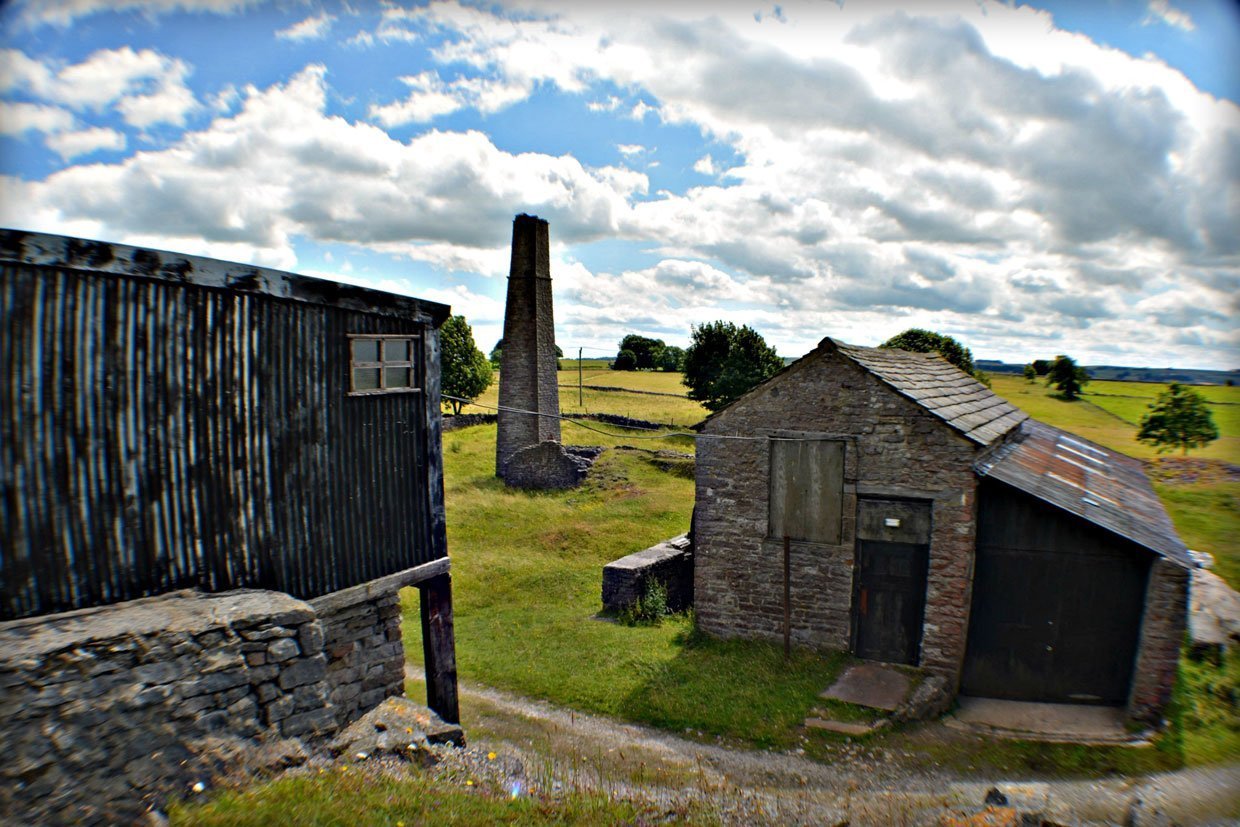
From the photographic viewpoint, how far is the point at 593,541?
68.0 ft

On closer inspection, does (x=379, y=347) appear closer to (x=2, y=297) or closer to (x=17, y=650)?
(x=2, y=297)

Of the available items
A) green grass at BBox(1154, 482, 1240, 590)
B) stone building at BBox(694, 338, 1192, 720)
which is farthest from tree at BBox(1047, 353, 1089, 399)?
stone building at BBox(694, 338, 1192, 720)

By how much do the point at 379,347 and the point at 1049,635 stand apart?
438 inches

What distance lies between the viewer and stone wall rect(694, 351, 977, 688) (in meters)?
10.5

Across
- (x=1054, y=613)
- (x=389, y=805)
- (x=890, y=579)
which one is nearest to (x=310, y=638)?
(x=389, y=805)

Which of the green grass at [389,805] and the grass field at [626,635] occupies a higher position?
the green grass at [389,805]

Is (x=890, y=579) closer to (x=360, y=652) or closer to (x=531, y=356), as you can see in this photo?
(x=360, y=652)

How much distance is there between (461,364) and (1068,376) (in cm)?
5362

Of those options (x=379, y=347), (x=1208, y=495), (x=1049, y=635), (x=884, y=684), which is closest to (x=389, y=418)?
(x=379, y=347)

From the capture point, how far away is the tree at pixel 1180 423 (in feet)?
95.0

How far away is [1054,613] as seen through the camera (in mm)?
10414

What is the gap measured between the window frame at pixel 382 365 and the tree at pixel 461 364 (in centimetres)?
3603

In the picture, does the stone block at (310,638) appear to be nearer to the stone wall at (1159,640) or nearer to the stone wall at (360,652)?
the stone wall at (360,652)

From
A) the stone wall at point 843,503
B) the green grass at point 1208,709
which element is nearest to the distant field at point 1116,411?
the green grass at point 1208,709
